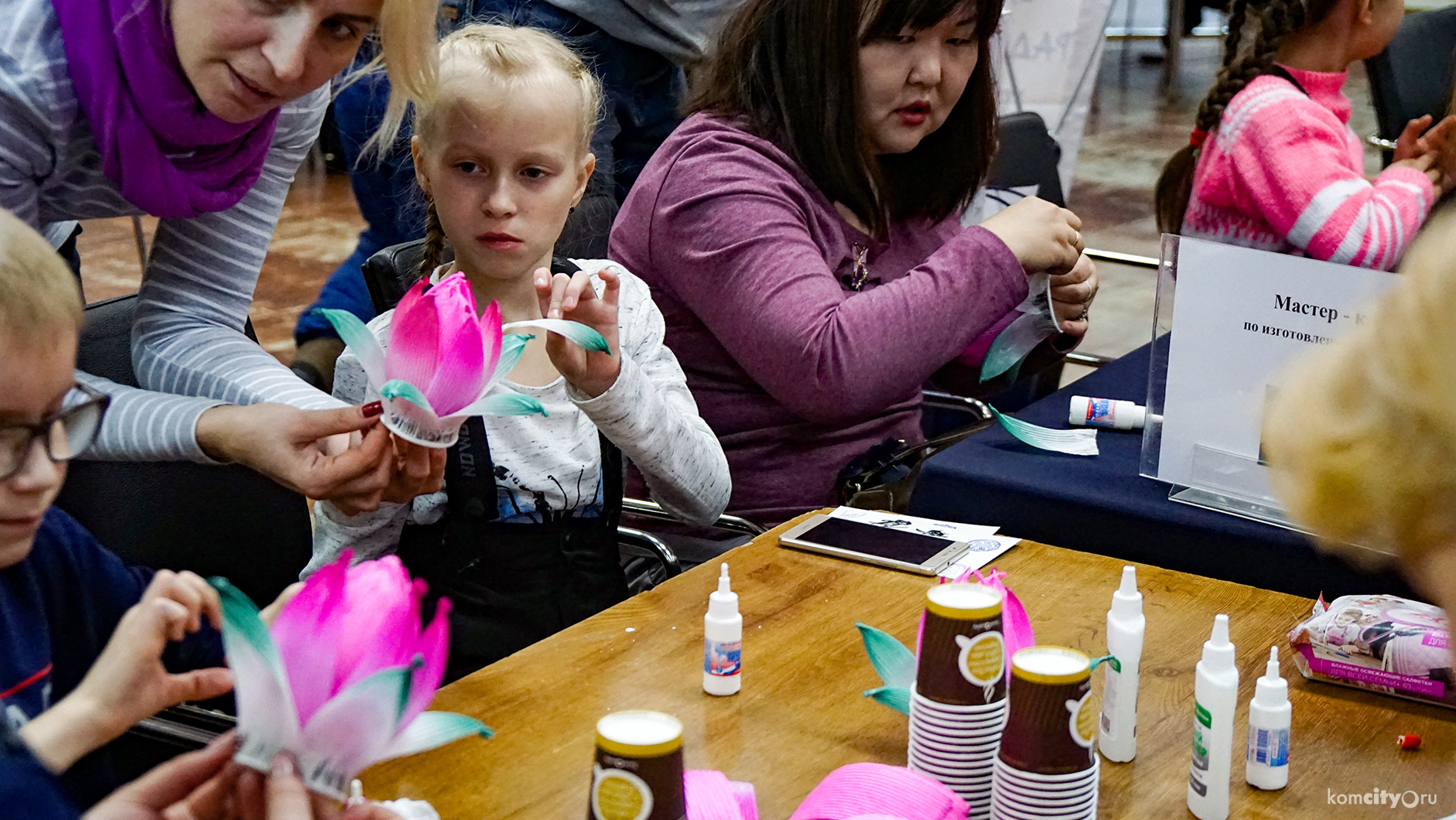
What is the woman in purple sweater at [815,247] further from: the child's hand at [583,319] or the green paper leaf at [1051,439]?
the child's hand at [583,319]

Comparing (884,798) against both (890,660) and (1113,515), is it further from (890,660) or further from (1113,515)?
(1113,515)

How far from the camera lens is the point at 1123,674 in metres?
1.15

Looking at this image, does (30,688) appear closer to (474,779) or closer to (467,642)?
(474,779)

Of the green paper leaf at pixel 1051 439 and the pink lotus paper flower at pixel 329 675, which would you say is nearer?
the pink lotus paper flower at pixel 329 675

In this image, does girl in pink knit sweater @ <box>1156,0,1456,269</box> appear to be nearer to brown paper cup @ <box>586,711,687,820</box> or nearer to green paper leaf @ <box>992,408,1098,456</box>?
green paper leaf @ <box>992,408,1098,456</box>

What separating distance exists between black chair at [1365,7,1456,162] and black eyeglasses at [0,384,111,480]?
134 inches

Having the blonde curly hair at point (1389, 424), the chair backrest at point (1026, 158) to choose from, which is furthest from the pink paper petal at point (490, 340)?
the chair backrest at point (1026, 158)

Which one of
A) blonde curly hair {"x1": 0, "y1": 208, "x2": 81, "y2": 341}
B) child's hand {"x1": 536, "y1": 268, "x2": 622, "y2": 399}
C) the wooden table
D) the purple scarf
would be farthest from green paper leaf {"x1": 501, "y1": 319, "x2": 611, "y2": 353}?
blonde curly hair {"x1": 0, "y1": 208, "x2": 81, "y2": 341}

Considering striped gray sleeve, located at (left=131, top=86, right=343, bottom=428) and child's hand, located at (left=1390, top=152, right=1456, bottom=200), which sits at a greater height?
striped gray sleeve, located at (left=131, top=86, right=343, bottom=428)

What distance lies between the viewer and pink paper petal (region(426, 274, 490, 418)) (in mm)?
1245

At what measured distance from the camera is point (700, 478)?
185 cm

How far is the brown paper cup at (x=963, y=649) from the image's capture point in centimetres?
104

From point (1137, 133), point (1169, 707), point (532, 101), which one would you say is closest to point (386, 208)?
point (532, 101)

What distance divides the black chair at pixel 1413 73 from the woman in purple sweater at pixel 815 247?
1.99 metres
